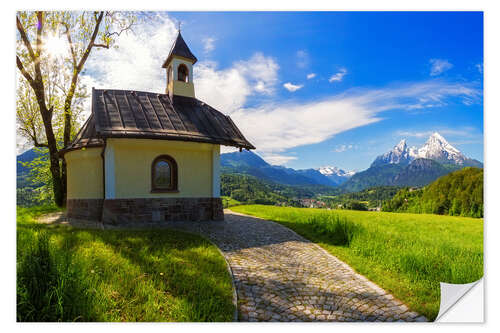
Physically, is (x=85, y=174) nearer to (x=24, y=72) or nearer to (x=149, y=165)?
(x=149, y=165)

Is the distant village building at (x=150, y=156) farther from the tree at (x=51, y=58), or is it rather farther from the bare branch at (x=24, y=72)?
the bare branch at (x=24, y=72)

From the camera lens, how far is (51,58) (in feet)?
16.5

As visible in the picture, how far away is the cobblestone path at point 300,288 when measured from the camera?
302cm

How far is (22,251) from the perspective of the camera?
324cm

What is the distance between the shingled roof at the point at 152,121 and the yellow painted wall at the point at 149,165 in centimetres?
46

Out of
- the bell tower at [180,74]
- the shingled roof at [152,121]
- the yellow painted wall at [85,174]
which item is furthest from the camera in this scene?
the bell tower at [180,74]

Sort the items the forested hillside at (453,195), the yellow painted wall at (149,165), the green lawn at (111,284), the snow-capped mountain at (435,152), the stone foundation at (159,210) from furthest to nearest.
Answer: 1. the yellow painted wall at (149,165)
2. the stone foundation at (159,210)
3. the forested hillside at (453,195)
4. the snow-capped mountain at (435,152)
5. the green lawn at (111,284)

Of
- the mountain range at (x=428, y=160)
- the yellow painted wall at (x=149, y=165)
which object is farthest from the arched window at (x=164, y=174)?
the mountain range at (x=428, y=160)

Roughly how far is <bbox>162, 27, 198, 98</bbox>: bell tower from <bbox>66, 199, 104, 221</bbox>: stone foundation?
419cm

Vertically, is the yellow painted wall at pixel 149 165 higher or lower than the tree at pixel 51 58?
lower
